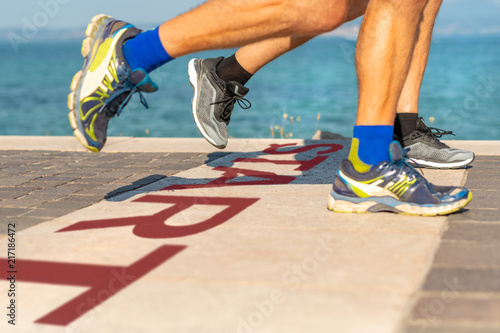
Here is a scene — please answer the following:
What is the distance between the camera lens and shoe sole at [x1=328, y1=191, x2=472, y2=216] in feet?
9.08

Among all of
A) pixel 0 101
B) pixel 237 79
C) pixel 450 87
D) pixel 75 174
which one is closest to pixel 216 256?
pixel 237 79

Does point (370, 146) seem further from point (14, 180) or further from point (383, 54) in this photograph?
point (14, 180)

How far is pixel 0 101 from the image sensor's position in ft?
128

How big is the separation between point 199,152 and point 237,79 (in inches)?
56.0

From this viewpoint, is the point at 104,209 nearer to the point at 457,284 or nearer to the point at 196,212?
the point at 196,212

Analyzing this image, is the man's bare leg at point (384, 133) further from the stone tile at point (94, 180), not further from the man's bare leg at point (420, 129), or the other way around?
the stone tile at point (94, 180)

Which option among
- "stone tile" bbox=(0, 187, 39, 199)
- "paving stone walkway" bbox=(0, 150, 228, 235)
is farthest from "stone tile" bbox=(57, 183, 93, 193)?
"stone tile" bbox=(0, 187, 39, 199)

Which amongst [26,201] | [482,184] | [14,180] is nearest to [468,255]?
[482,184]

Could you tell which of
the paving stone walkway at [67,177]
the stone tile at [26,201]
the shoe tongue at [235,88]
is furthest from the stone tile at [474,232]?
the stone tile at [26,201]

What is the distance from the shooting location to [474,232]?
251cm

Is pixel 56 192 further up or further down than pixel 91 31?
further down

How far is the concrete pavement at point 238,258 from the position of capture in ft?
5.80

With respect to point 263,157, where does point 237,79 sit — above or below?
above

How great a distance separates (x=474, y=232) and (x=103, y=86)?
165cm
